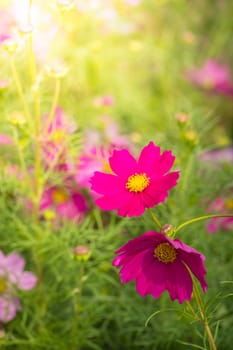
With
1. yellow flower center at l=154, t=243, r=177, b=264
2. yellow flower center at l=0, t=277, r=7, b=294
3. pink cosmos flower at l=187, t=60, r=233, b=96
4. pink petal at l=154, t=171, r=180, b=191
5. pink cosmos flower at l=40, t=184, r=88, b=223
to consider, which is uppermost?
pink cosmos flower at l=187, t=60, r=233, b=96

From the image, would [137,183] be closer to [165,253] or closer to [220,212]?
[165,253]

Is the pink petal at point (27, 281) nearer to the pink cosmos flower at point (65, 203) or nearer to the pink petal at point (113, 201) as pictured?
the pink cosmos flower at point (65, 203)

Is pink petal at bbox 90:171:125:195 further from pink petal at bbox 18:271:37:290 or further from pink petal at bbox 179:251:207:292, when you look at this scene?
pink petal at bbox 18:271:37:290

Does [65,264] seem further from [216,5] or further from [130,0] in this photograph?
[216,5]

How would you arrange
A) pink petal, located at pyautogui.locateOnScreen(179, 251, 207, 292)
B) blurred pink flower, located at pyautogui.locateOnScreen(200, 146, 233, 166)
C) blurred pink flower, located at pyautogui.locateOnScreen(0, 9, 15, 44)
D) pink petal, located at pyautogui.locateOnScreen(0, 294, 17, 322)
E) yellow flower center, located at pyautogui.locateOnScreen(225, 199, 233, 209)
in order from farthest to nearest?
blurred pink flower, located at pyautogui.locateOnScreen(0, 9, 15, 44) → blurred pink flower, located at pyautogui.locateOnScreen(200, 146, 233, 166) → yellow flower center, located at pyautogui.locateOnScreen(225, 199, 233, 209) → pink petal, located at pyautogui.locateOnScreen(0, 294, 17, 322) → pink petal, located at pyautogui.locateOnScreen(179, 251, 207, 292)

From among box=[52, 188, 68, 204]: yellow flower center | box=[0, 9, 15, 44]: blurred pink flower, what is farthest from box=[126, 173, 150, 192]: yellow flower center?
box=[0, 9, 15, 44]: blurred pink flower

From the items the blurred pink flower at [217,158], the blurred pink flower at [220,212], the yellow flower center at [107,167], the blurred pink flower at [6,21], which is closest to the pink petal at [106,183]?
the yellow flower center at [107,167]

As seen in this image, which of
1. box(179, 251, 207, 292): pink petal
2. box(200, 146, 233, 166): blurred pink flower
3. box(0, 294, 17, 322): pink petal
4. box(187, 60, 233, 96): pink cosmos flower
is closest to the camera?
box(179, 251, 207, 292): pink petal
